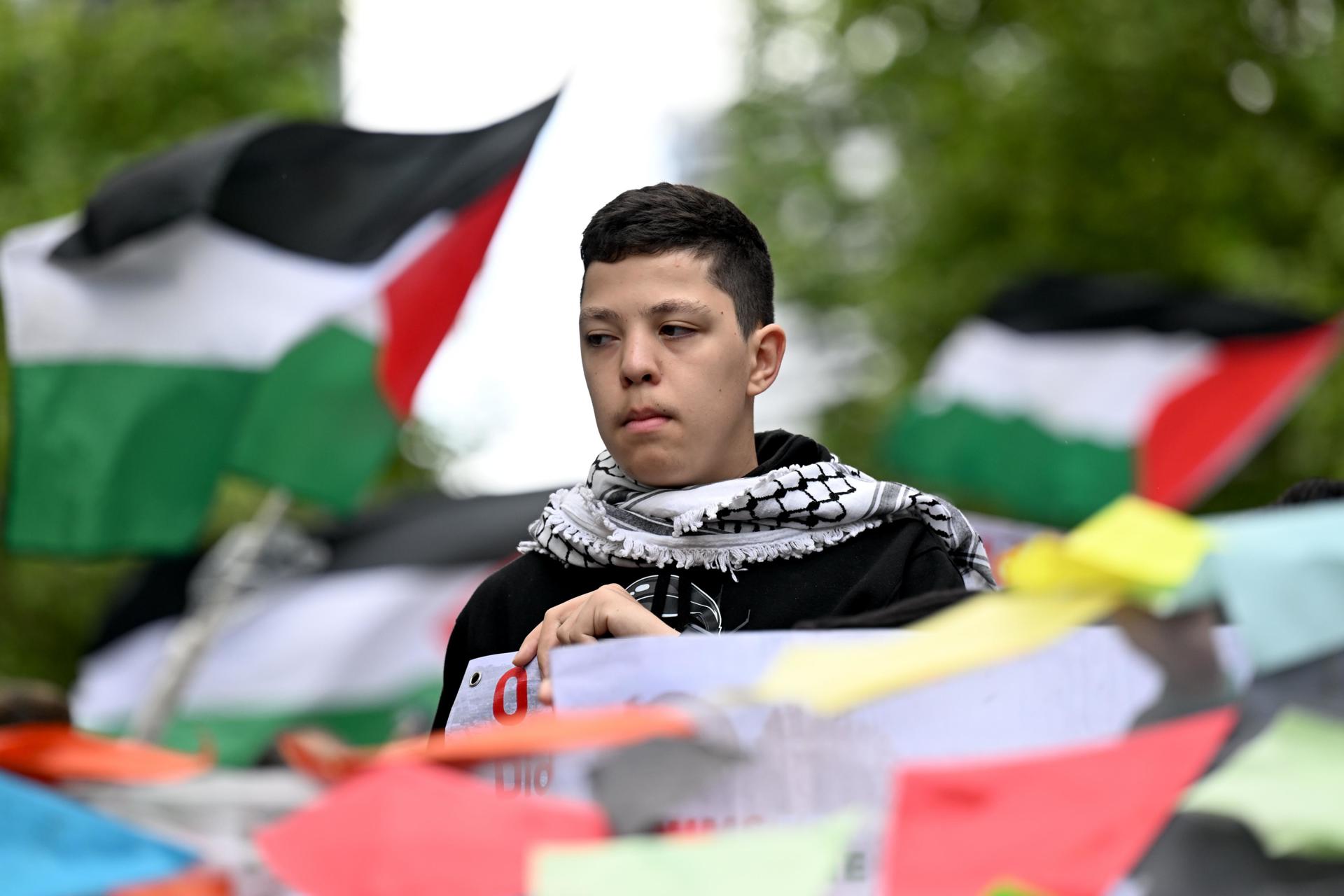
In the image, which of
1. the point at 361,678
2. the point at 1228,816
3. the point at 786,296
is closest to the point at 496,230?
the point at 361,678

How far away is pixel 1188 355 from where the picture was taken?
9.77 meters

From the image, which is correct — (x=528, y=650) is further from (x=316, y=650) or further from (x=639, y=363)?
(x=316, y=650)

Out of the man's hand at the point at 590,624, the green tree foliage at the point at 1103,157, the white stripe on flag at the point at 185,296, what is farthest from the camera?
the green tree foliage at the point at 1103,157

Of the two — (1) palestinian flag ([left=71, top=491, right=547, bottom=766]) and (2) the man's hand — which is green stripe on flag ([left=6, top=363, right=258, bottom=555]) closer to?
(1) palestinian flag ([left=71, top=491, right=547, bottom=766])

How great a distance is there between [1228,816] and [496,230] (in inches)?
196

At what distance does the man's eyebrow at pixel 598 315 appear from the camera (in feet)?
8.75

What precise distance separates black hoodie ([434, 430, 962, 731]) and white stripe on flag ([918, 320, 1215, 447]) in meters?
7.49

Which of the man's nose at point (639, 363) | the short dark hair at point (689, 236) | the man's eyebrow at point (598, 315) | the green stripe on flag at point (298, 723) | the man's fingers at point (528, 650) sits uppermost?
the short dark hair at point (689, 236)

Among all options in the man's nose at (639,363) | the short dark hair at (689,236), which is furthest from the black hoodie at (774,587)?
the short dark hair at (689,236)

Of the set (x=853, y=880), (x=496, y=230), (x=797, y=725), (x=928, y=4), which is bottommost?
(x=853, y=880)

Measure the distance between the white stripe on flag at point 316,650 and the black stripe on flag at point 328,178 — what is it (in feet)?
9.74

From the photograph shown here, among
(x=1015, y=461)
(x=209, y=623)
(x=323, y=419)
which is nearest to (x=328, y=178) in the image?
(x=323, y=419)

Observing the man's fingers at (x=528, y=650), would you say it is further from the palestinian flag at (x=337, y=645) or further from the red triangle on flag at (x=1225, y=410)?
the red triangle on flag at (x=1225, y=410)

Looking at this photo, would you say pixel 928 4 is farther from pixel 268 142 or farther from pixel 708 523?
pixel 708 523
